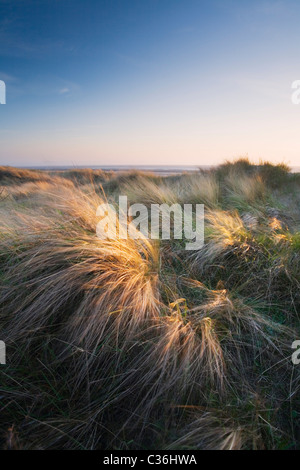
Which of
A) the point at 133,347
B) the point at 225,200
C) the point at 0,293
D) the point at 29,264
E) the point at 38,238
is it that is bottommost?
the point at 133,347

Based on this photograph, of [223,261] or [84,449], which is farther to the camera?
[223,261]

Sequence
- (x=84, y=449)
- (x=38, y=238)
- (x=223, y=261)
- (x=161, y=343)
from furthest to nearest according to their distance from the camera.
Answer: (x=223, y=261) → (x=38, y=238) → (x=161, y=343) → (x=84, y=449)

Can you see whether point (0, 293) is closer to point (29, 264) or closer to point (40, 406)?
point (29, 264)

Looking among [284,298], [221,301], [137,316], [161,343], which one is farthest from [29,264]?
[284,298]

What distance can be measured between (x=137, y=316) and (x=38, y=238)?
41.4 inches

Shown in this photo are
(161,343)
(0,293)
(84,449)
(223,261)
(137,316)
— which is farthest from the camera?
(223,261)

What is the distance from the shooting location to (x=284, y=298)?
201 centimetres

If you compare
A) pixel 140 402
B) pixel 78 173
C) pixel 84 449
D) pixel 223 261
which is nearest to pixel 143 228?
pixel 223 261

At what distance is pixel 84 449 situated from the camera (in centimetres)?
106

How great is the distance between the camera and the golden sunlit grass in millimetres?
1117

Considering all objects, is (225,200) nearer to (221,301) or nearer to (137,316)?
(221,301)

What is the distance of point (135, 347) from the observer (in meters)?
1.44

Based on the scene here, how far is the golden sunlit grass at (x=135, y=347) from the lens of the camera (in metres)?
1.12

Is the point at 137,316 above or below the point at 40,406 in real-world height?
above
